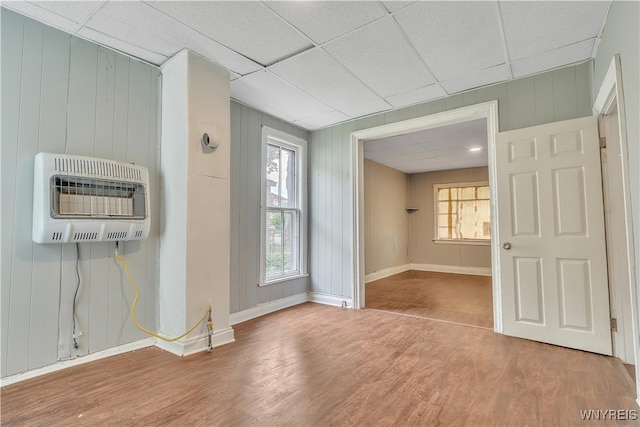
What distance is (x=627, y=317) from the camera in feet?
8.02

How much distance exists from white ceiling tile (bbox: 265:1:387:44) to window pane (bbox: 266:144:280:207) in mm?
1969

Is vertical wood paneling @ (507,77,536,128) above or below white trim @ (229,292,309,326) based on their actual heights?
above

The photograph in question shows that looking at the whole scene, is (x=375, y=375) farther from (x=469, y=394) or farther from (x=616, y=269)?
(x=616, y=269)

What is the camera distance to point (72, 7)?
2094 millimetres

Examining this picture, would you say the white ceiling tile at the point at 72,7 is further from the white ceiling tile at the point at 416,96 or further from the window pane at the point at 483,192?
the window pane at the point at 483,192

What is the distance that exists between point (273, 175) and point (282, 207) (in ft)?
1.51

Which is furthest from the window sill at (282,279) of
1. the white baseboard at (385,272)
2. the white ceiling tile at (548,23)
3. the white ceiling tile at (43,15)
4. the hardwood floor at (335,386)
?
the white ceiling tile at (548,23)

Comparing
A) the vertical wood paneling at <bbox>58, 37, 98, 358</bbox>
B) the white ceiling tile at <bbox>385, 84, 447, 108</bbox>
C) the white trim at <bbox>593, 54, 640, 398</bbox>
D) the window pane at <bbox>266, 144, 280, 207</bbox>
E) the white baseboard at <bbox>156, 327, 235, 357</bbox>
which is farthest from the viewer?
the window pane at <bbox>266, 144, 280, 207</bbox>

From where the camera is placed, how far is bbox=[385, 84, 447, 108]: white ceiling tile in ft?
11.0

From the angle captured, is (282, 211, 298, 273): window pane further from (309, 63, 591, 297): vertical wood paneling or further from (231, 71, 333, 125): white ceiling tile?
(231, 71, 333, 125): white ceiling tile

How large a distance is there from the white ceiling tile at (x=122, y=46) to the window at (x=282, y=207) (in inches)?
57.2

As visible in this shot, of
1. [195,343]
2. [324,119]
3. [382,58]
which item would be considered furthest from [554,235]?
[195,343]

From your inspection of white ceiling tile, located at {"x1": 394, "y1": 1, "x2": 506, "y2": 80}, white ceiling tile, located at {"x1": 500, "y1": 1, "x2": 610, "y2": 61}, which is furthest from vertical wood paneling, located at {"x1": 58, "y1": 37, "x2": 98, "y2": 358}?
white ceiling tile, located at {"x1": 500, "y1": 1, "x2": 610, "y2": 61}

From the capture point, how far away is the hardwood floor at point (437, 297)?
Result: 3.84 metres
